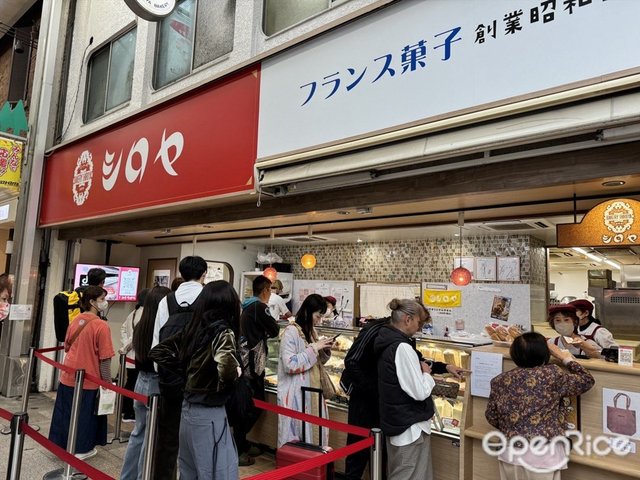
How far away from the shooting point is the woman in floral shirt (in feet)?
8.66

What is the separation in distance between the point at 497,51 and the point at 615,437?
254 cm

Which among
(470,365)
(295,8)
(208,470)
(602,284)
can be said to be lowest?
(208,470)

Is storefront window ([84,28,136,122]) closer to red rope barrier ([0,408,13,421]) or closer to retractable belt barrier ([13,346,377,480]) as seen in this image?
red rope barrier ([0,408,13,421])

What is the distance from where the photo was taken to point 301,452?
12.2ft

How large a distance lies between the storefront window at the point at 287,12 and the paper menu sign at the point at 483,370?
3.51 m

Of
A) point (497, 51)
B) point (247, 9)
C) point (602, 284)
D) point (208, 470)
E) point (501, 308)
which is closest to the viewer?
point (208, 470)

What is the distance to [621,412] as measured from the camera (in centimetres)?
268

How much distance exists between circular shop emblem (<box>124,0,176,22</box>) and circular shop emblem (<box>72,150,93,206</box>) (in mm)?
2604

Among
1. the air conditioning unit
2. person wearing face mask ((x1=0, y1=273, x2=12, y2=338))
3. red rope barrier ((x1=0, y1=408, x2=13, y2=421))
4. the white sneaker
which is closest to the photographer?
red rope barrier ((x1=0, y1=408, x2=13, y2=421))

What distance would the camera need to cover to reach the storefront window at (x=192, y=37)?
5633 mm

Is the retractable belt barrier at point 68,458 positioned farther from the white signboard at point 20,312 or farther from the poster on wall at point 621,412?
the white signboard at point 20,312

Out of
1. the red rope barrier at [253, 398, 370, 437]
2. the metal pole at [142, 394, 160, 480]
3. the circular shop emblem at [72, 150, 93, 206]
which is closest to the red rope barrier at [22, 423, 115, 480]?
the metal pole at [142, 394, 160, 480]

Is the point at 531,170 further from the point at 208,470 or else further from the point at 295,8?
the point at 295,8

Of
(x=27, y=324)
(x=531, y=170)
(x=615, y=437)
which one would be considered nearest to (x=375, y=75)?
(x=531, y=170)
